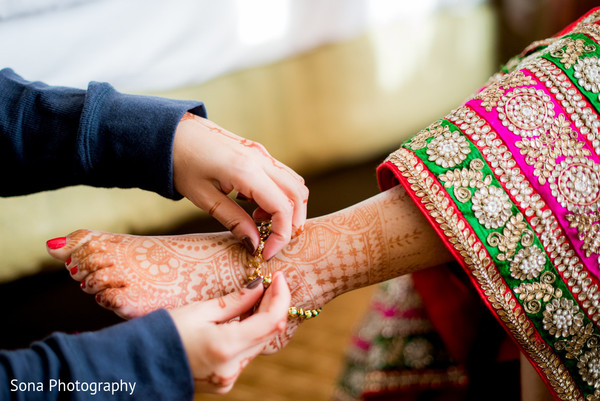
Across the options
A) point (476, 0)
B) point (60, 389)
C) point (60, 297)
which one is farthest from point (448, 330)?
point (476, 0)

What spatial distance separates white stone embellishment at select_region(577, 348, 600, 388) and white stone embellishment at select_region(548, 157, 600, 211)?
0.18m

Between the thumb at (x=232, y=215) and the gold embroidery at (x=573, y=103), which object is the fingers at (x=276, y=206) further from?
the gold embroidery at (x=573, y=103)

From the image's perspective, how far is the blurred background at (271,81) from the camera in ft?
3.60

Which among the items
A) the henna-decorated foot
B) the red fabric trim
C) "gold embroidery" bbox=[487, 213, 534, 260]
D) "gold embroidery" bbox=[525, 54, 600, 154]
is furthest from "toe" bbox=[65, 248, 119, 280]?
"gold embroidery" bbox=[525, 54, 600, 154]

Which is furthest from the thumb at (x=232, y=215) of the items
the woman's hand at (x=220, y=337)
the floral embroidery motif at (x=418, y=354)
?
the floral embroidery motif at (x=418, y=354)

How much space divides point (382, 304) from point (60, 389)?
28.1 inches

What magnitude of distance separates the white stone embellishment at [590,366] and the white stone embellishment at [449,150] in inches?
11.5

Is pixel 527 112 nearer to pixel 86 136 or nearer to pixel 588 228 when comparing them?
pixel 588 228

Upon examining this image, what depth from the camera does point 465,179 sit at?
671mm

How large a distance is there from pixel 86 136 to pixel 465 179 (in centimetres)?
47

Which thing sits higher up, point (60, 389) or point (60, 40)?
point (60, 40)

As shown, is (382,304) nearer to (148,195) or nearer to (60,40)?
(148,195)

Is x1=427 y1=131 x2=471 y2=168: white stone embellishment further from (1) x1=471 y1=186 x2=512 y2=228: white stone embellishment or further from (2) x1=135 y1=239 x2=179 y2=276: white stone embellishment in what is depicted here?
(2) x1=135 y1=239 x2=179 y2=276: white stone embellishment

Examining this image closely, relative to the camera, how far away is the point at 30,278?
110cm
